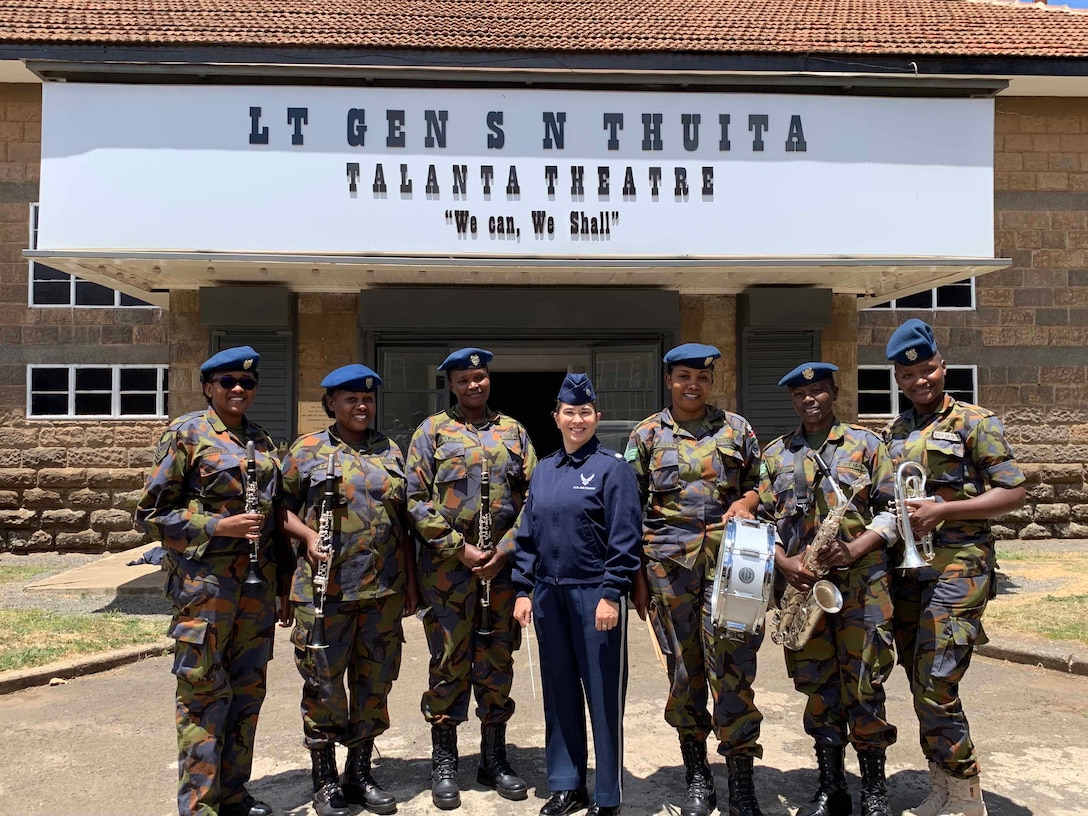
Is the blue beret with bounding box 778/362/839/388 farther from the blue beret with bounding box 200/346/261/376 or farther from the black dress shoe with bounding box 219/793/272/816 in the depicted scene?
the black dress shoe with bounding box 219/793/272/816

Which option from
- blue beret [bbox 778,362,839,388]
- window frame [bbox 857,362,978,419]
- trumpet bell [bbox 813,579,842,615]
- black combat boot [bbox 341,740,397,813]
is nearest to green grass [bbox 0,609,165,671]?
black combat boot [bbox 341,740,397,813]

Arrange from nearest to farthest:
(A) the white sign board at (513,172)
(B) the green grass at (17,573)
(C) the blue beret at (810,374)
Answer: (C) the blue beret at (810,374)
(A) the white sign board at (513,172)
(B) the green grass at (17,573)

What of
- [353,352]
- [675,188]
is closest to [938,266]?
[675,188]

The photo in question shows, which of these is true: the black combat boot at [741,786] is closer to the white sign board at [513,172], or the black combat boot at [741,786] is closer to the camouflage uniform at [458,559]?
the camouflage uniform at [458,559]

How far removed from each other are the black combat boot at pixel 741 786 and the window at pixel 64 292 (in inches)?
469

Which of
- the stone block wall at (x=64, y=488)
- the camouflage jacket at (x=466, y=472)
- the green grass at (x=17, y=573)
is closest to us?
the camouflage jacket at (x=466, y=472)

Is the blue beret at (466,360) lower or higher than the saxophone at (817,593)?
higher

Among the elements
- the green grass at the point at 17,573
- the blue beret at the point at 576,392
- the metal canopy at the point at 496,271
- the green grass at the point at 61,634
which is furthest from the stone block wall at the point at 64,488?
the blue beret at the point at 576,392

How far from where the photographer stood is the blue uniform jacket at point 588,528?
408cm

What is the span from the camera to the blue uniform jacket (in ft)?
13.4

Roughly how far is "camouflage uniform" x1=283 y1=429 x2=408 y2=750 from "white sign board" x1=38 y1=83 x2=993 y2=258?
232 inches

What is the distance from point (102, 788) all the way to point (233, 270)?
6.09 meters

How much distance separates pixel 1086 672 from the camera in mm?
6594

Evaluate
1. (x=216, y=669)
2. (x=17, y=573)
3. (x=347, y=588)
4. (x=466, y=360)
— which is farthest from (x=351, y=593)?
(x=17, y=573)
